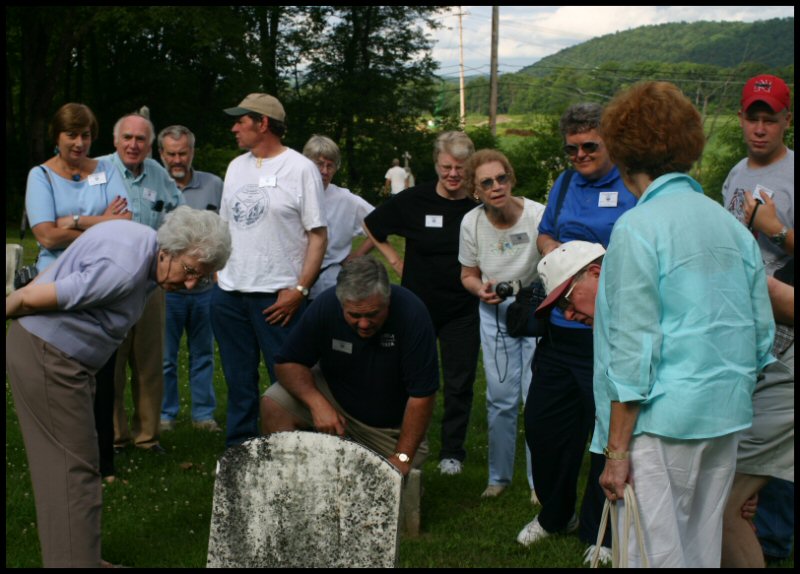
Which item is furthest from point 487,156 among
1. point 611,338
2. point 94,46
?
point 94,46

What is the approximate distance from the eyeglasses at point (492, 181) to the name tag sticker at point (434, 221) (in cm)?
81

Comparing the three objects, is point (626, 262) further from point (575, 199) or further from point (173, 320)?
point (173, 320)

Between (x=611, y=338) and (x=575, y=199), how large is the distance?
2.25 meters

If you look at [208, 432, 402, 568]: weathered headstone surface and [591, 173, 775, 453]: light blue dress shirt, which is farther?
[208, 432, 402, 568]: weathered headstone surface

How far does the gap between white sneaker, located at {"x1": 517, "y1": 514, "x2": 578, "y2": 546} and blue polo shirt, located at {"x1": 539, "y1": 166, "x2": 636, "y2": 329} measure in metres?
1.13

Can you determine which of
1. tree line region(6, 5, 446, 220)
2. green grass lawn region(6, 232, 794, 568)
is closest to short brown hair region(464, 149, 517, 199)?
green grass lawn region(6, 232, 794, 568)

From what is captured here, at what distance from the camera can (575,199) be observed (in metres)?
5.34

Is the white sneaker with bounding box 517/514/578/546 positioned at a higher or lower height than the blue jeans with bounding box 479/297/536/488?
lower

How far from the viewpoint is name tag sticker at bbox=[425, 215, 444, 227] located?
6.76 m

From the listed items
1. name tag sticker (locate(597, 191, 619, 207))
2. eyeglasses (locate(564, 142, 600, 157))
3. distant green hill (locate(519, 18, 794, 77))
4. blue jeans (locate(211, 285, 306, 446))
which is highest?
distant green hill (locate(519, 18, 794, 77))

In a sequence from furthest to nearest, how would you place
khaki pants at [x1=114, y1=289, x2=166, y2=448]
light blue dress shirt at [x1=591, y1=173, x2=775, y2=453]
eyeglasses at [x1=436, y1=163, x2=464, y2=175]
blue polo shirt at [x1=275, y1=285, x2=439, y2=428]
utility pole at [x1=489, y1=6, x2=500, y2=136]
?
utility pole at [x1=489, y1=6, x2=500, y2=136] → khaki pants at [x1=114, y1=289, x2=166, y2=448] → eyeglasses at [x1=436, y1=163, x2=464, y2=175] → blue polo shirt at [x1=275, y1=285, x2=439, y2=428] → light blue dress shirt at [x1=591, y1=173, x2=775, y2=453]

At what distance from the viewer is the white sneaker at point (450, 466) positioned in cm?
655

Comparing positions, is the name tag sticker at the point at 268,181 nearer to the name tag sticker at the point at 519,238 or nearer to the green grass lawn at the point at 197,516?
the name tag sticker at the point at 519,238

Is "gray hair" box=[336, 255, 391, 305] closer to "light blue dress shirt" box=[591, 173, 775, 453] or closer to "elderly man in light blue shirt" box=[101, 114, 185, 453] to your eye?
"light blue dress shirt" box=[591, 173, 775, 453]
